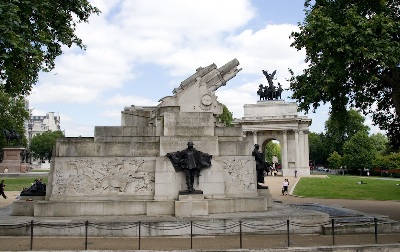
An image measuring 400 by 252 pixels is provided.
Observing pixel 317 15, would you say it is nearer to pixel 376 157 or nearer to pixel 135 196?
pixel 135 196

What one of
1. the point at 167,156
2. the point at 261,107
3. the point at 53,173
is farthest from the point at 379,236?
the point at 261,107

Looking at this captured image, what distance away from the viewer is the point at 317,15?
1866 centimetres

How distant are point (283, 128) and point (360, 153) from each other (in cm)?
2066

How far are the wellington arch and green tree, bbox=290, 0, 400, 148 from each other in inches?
2140

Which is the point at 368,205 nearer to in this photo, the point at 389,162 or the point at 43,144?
the point at 389,162

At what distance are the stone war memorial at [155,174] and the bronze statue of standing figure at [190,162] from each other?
4cm

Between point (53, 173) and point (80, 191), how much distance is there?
1.28 meters

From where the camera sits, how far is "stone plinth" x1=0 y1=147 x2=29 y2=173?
182 ft

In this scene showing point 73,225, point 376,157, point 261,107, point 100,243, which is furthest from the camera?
point 376,157

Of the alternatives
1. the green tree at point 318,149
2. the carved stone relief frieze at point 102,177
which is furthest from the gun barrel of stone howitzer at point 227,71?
the green tree at point 318,149

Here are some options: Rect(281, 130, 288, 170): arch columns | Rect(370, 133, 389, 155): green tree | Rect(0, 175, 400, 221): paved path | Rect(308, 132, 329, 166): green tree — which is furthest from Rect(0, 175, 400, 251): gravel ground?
Rect(370, 133, 389, 155): green tree

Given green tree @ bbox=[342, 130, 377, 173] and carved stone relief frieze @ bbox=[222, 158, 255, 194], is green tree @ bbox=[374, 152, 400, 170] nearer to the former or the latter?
green tree @ bbox=[342, 130, 377, 173]

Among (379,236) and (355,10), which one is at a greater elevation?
(355,10)

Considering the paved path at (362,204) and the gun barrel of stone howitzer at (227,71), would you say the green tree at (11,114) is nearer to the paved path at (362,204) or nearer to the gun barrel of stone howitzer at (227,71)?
the paved path at (362,204)
